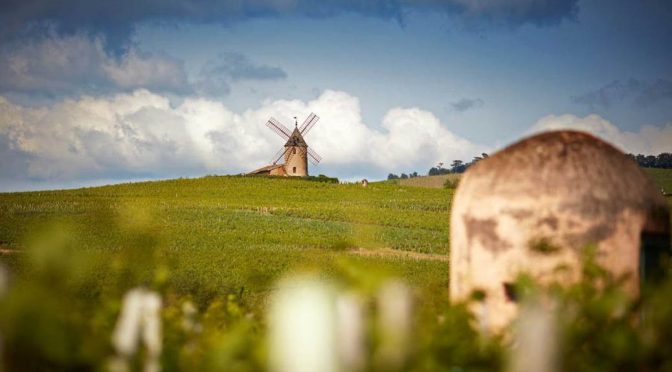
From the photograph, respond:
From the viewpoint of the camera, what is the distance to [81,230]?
3341cm

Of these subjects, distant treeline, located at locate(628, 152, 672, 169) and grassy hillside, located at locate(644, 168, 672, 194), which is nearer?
grassy hillside, located at locate(644, 168, 672, 194)

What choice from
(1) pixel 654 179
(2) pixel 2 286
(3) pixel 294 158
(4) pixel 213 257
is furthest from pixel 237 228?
(1) pixel 654 179

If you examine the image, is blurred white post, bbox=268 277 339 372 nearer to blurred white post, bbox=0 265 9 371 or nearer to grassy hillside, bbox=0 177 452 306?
grassy hillside, bbox=0 177 452 306

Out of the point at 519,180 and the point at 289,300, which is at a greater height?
the point at 519,180

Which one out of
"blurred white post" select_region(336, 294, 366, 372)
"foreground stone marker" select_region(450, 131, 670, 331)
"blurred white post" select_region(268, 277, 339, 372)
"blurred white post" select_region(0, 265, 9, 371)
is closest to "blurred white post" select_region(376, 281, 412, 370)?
"blurred white post" select_region(336, 294, 366, 372)

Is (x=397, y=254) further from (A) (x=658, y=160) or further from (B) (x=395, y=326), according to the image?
(A) (x=658, y=160)

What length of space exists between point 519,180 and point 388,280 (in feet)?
14.7

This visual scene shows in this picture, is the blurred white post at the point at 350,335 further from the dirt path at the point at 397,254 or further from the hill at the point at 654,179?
the hill at the point at 654,179

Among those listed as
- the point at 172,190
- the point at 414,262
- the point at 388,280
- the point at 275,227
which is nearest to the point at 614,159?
the point at 388,280

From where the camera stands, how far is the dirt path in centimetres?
2856

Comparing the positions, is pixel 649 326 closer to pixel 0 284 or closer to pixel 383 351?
pixel 383 351

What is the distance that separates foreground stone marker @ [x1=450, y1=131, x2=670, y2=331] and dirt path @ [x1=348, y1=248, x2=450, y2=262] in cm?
2132

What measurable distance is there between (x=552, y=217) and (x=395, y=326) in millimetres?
4582

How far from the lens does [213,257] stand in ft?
85.4
